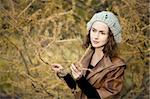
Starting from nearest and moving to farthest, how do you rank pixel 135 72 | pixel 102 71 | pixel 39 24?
1. pixel 102 71
2. pixel 39 24
3. pixel 135 72

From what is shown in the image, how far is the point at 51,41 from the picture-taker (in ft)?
10.1

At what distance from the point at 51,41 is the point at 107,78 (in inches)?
52.8

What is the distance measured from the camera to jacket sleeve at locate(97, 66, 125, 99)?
1772 millimetres

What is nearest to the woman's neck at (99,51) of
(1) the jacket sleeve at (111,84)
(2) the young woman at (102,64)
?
(2) the young woman at (102,64)

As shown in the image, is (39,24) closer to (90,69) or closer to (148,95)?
(148,95)

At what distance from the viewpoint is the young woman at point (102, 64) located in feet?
5.84

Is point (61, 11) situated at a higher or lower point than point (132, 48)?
higher

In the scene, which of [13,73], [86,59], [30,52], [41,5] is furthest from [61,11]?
[86,59]

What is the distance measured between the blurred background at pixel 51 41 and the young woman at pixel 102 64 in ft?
3.75

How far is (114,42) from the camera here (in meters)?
1.86

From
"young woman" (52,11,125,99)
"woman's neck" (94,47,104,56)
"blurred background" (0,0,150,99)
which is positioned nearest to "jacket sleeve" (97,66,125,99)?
"young woman" (52,11,125,99)

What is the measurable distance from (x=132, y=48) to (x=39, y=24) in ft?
2.44

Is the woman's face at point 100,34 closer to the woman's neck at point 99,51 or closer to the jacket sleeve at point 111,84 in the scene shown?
the woman's neck at point 99,51

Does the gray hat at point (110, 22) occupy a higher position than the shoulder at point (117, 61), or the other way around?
the gray hat at point (110, 22)
